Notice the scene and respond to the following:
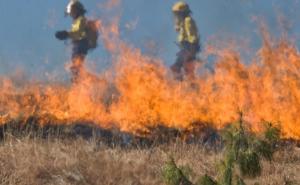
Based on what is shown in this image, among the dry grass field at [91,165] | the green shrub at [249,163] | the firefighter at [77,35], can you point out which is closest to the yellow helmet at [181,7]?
the firefighter at [77,35]

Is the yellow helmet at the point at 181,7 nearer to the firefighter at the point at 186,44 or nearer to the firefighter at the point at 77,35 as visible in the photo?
the firefighter at the point at 186,44

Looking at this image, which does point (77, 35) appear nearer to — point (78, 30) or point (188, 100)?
point (78, 30)

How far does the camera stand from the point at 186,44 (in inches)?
564

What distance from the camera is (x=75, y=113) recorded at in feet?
32.2

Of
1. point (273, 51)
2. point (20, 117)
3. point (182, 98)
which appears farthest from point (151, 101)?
point (273, 51)

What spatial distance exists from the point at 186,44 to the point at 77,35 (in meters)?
2.70

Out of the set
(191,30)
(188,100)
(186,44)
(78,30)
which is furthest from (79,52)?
(188,100)

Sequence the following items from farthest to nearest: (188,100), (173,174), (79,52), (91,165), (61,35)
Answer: (79,52) → (61,35) → (188,100) → (91,165) → (173,174)

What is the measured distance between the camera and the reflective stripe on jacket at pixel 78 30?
13820 mm

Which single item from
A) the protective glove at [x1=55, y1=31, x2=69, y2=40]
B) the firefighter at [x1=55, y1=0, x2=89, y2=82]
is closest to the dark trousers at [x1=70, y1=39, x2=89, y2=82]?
the firefighter at [x1=55, y1=0, x2=89, y2=82]

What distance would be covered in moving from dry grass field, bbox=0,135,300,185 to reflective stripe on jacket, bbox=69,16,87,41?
6875 mm

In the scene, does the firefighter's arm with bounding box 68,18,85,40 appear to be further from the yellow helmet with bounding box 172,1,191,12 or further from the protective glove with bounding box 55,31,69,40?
the yellow helmet with bounding box 172,1,191,12

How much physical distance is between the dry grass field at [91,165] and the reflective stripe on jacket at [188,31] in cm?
731

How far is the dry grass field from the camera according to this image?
5742mm
